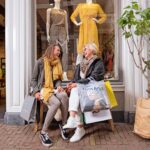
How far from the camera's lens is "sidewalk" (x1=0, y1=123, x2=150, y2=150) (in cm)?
363

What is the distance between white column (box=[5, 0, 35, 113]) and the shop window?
0.41m

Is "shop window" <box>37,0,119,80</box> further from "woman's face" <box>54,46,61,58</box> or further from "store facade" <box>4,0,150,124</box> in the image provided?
"woman's face" <box>54,46,61,58</box>

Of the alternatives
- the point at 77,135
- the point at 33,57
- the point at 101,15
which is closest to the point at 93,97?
the point at 77,135

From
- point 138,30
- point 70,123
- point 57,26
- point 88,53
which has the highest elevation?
point 57,26

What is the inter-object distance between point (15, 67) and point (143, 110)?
2.44 m

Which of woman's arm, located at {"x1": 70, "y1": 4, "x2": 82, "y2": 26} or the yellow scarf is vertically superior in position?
woman's arm, located at {"x1": 70, "y1": 4, "x2": 82, "y2": 26}

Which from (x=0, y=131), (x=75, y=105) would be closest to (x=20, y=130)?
(x=0, y=131)

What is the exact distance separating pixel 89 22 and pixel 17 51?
4.88 ft

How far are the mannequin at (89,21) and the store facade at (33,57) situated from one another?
0.12m

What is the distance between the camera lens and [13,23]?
4906 millimetres

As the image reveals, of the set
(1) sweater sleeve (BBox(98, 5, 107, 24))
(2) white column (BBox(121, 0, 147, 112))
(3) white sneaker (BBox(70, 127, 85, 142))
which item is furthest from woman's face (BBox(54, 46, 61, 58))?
(1) sweater sleeve (BBox(98, 5, 107, 24))

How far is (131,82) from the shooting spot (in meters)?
4.74

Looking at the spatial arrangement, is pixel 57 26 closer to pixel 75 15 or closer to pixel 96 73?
pixel 75 15

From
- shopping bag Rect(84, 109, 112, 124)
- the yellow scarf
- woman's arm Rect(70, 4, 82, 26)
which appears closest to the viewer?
shopping bag Rect(84, 109, 112, 124)
